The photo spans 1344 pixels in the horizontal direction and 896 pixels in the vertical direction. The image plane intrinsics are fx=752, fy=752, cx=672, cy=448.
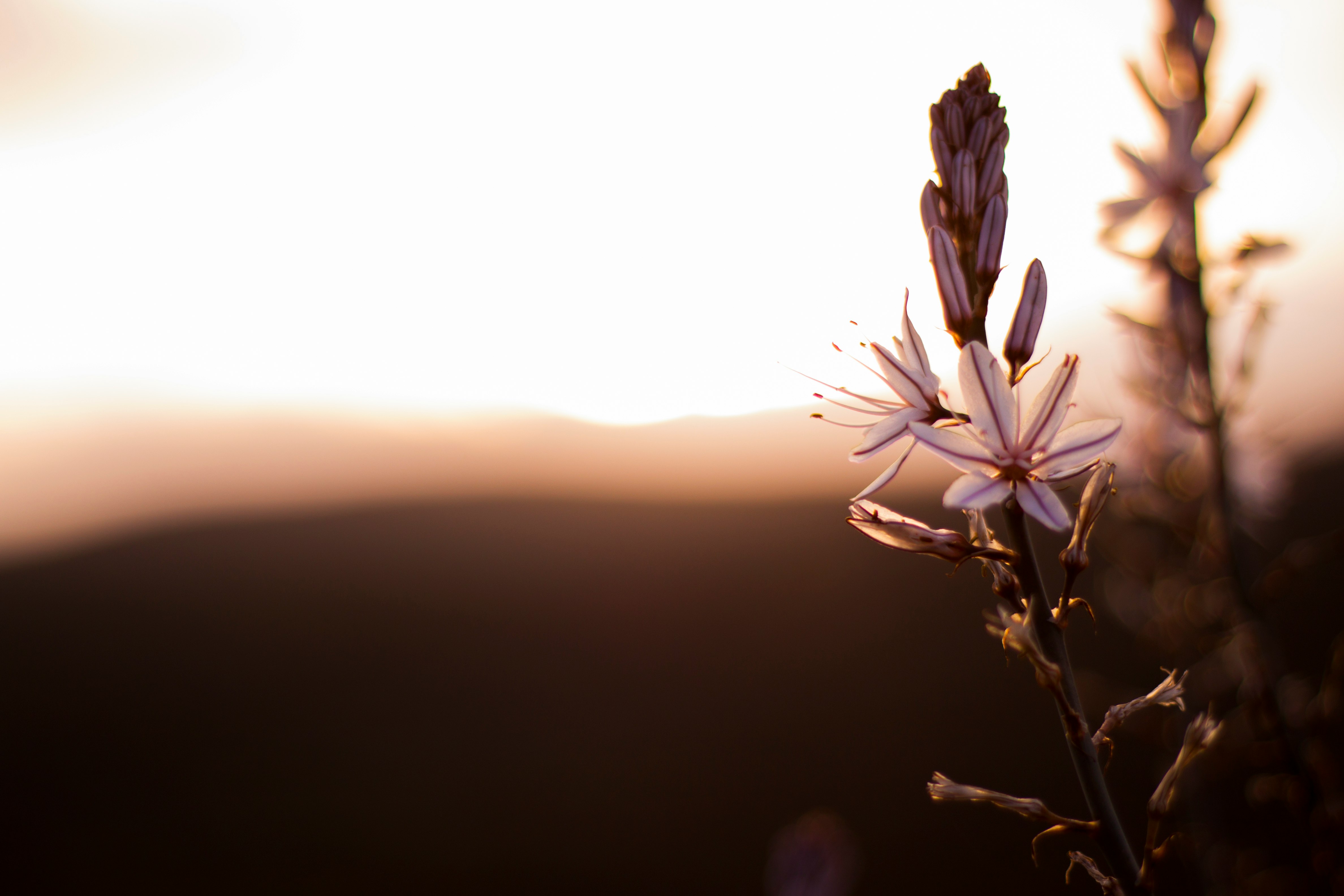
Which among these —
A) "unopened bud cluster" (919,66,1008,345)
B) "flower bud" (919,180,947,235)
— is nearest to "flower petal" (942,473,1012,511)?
"unopened bud cluster" (919,66,1008,345)

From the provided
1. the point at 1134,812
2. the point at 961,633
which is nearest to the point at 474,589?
the point at 961,633

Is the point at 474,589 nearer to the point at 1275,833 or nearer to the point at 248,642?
the point at 248,642

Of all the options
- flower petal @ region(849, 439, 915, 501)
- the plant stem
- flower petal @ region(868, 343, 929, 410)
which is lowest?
the plant stem

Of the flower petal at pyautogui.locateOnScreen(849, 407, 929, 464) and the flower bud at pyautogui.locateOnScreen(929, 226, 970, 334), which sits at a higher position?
the flower bud at pyautogui.locateOnScreen(929, 226, 970, 334)

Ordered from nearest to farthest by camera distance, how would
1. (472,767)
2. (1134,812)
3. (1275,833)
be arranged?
1. (1275,833)
2. (1134,812)
3. (472,767)

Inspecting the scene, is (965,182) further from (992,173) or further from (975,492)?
(975,492)

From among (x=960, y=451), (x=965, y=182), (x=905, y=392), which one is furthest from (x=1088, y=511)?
(x=965, y=182)

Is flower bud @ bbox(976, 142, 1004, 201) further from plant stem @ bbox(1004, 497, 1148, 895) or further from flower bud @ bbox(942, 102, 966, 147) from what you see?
plant stem @ bbox(1004, 497, 1148, 895)
